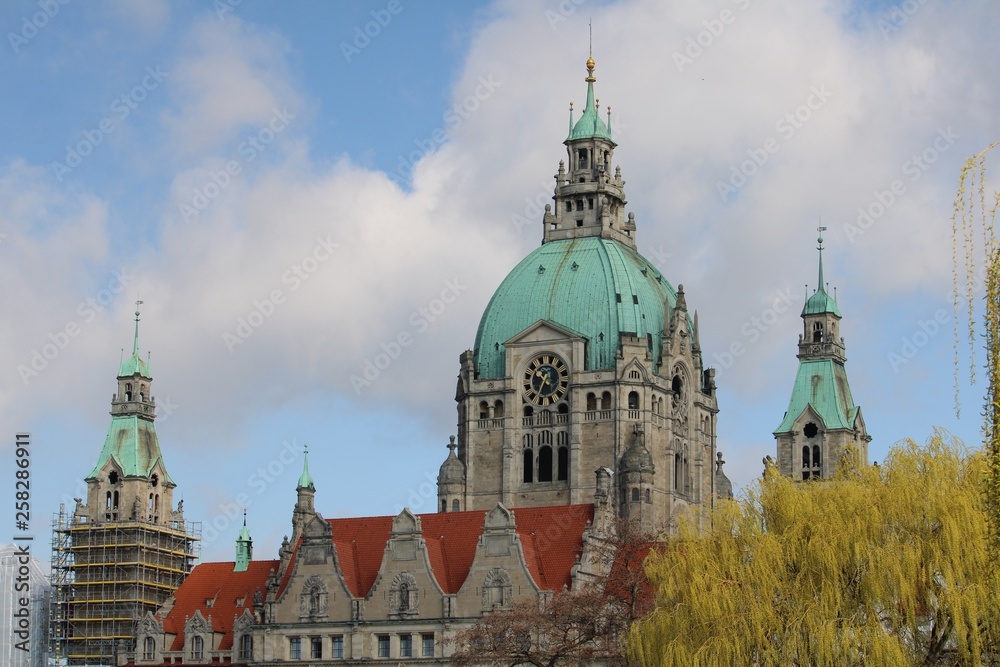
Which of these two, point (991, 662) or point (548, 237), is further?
point (548, 237)

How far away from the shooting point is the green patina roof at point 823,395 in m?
159

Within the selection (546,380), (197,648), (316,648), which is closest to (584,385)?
(546,380)

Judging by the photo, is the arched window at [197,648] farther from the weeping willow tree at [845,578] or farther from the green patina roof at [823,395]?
the green patina roof at [823,395]

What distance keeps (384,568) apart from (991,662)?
52.3 m

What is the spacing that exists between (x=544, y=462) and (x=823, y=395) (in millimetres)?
33840

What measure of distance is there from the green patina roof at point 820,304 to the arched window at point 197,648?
6389 cm

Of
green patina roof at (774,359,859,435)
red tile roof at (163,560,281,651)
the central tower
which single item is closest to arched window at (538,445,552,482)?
the central tower

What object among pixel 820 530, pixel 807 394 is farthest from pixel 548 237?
pixel 820 530

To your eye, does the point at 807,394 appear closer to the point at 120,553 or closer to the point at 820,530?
the point at 120,553

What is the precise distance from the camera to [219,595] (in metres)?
125

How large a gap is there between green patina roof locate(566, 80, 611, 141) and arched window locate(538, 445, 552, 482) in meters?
23.9

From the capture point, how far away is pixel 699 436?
5502 inches

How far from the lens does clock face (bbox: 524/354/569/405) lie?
447ft

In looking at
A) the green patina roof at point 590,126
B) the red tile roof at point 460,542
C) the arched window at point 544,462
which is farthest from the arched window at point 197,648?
the green patina roof at point 590,126
